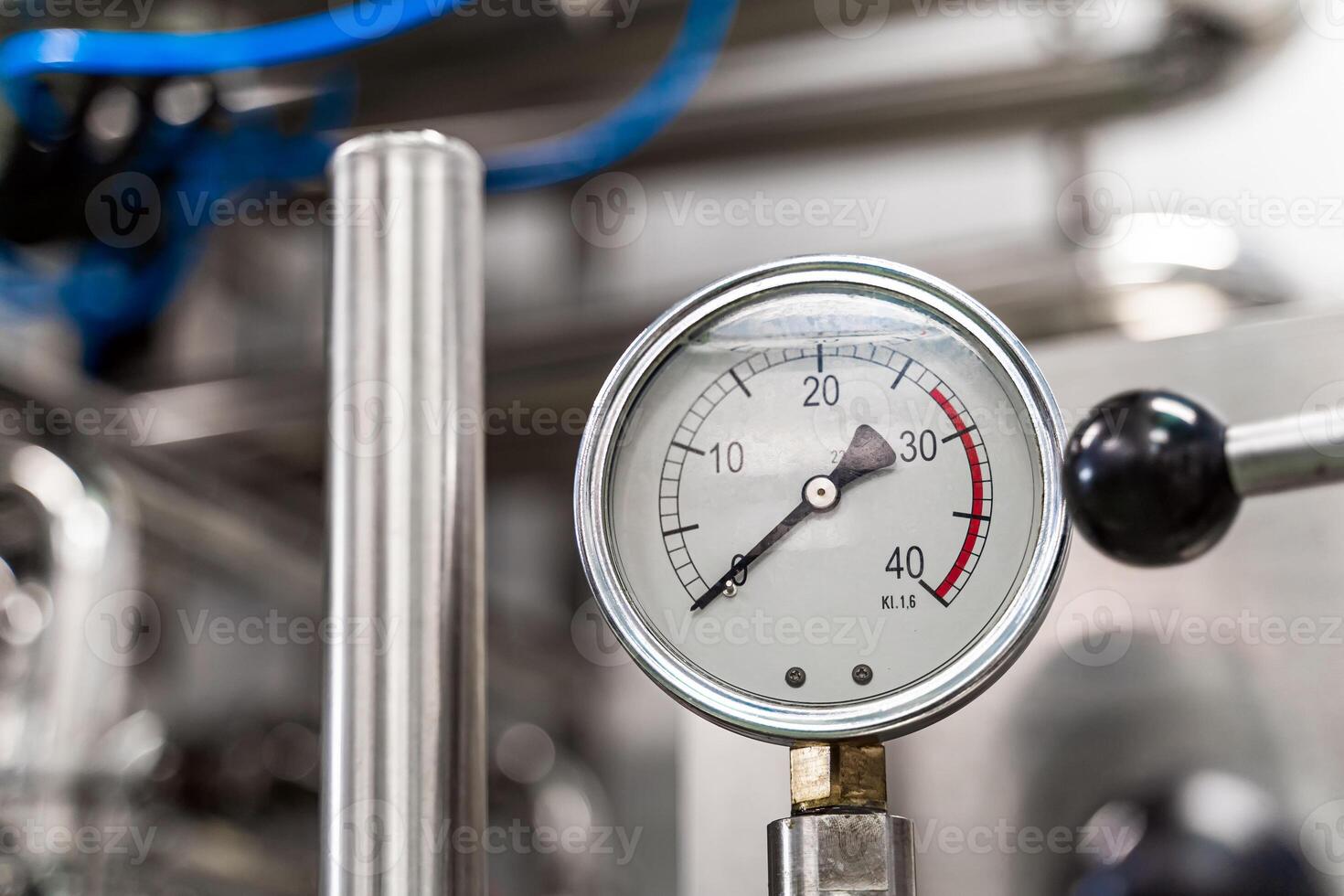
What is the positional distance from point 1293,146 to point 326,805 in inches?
44.7

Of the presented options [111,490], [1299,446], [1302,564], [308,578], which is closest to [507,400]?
[308,578]

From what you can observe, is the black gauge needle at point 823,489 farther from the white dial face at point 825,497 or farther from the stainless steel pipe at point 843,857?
the stainless steel pipe at point 843,857

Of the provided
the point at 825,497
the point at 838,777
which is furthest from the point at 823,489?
the point at 838,777

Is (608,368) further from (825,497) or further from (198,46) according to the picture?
(825,497)

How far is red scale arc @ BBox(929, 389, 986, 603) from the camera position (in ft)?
1.96

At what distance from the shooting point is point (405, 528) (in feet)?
2.04

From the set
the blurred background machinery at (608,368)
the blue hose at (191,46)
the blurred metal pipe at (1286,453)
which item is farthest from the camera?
the blue hose at (191,46)

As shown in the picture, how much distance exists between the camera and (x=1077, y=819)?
2.53ft

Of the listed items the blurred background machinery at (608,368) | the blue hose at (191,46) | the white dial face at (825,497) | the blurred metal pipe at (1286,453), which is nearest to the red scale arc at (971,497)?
the white dial face at (825,497)

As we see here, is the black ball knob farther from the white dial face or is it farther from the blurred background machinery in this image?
the blurred background machinery

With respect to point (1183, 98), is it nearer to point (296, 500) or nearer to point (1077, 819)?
point (1077, 819)

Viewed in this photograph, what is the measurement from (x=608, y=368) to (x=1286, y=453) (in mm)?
798

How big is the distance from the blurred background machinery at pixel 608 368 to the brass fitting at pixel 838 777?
204mm

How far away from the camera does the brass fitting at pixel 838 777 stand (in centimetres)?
58
